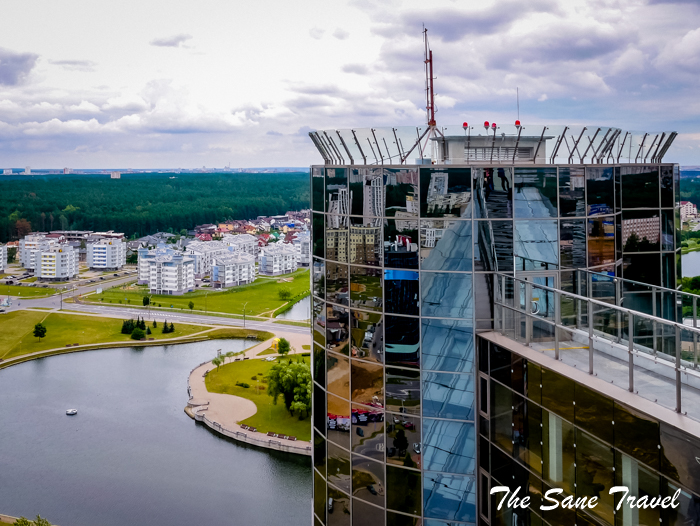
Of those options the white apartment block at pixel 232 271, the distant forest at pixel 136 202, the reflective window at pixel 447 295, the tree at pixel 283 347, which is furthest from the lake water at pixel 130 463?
the distant forest at pixel 136 202

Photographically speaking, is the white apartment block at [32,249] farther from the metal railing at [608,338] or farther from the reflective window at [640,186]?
the metal railing at [608,338]

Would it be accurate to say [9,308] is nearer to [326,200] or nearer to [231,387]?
[231,387]

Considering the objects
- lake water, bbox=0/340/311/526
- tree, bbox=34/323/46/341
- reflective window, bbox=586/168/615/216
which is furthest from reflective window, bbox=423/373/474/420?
tree, bbox=34/323/46/341

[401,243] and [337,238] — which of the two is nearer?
[401,243]

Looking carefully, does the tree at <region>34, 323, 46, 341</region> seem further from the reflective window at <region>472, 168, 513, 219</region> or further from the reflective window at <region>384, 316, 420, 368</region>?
the reflective window at <region>472, 168, 513, 219</region>

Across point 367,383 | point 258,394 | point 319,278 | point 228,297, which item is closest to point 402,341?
point 367,383

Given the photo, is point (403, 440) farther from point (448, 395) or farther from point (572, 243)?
point (572, 243)

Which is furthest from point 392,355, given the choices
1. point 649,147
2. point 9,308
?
point 9,308
